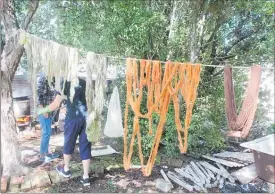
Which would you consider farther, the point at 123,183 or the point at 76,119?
the point at 123,183

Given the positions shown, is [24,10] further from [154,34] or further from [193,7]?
[193,7]

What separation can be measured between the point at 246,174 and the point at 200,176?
0.61m

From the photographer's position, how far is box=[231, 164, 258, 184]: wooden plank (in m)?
3.41

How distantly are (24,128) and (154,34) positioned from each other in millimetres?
2439

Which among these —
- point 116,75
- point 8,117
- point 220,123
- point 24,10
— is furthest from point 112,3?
point 220,123

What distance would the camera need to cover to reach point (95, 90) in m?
2.56

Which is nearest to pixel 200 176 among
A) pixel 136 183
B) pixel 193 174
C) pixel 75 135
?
pixel 193 174

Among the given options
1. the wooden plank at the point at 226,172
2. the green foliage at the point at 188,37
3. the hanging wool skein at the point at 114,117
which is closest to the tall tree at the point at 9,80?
the hanging wool skein at the point at 114,117

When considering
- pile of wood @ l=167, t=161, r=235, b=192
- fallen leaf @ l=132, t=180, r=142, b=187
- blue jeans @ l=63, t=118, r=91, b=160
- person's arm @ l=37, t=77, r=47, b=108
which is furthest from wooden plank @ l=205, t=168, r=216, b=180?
person's arm @ l=37, t=77, r=47, b=108

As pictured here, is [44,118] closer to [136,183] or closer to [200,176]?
[136,183]

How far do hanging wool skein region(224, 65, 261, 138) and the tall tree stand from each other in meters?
2.09

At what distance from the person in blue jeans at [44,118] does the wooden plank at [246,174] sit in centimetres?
234

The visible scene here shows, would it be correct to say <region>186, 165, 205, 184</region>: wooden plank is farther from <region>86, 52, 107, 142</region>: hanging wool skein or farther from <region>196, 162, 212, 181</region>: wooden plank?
<region>86, 52, 107, 142</region>: hanging wool skein

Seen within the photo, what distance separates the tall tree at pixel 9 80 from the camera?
2.81 meters
